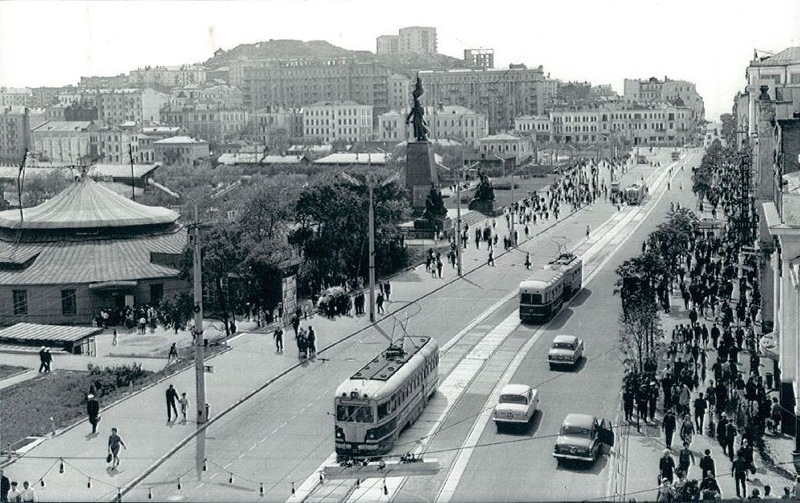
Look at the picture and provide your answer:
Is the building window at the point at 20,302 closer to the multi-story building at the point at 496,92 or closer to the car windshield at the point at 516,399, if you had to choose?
the car windshield at the point at 516,399

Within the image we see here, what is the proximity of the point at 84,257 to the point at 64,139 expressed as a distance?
10231 centimetres

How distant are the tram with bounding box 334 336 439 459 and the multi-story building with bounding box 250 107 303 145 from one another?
467 feet

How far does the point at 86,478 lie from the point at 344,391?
4871 millimetres

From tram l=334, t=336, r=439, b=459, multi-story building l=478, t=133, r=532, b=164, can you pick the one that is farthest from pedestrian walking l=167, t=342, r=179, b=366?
multi-story building l=478, t=133, r=532, b=164

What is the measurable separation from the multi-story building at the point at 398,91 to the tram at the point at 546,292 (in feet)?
502

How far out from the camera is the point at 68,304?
1519 inches

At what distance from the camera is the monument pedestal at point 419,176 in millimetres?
65438

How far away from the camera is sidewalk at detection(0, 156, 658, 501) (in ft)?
63.6

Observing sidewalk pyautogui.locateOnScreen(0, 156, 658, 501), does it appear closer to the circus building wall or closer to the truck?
the circus building wall

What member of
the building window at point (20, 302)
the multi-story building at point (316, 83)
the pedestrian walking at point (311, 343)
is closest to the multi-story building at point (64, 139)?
the multi-story building at point (316, 83)

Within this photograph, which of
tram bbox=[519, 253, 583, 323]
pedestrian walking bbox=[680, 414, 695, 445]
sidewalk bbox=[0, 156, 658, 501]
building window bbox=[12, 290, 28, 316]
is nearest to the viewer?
sidewalk bbox=[0, 156, 658, 501]

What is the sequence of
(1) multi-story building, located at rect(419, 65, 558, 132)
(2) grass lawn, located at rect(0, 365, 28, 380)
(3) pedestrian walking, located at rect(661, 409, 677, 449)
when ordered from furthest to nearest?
(1) multi-story building, located at rect(419, 65, 558, 132)
(2) grass lawn, located at rect(0, 365, 28, 380)
(3) pedestrian walking, located at rect(661, 409, 677, 449)

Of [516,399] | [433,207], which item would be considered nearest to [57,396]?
[516,399]

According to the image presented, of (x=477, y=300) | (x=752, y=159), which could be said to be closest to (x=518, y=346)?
(x=477, y=300)
